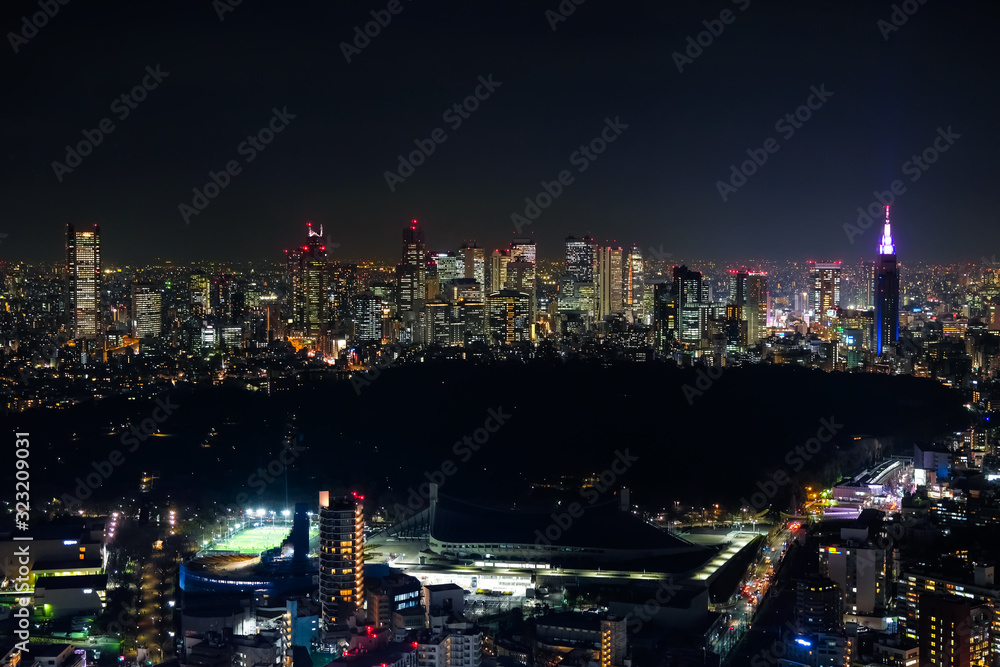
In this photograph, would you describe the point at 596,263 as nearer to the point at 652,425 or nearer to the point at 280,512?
the point at 652,425

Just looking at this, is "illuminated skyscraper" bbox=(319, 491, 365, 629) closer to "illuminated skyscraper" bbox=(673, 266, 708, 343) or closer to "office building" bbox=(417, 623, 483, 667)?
"office building" bbox=(417, 623, 483, 667)

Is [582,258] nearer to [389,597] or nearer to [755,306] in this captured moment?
[755,306]

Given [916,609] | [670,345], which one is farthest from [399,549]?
[670,345]

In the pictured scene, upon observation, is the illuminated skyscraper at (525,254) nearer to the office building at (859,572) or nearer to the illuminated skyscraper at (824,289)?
the illuminated skyscraper at (824,289)

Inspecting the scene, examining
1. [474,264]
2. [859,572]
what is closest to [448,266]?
[474,264]

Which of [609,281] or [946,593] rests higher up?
[609,281]

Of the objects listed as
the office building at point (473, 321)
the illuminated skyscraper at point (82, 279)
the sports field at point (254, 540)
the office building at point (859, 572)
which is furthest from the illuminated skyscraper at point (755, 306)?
the office building at point (859, 572)
